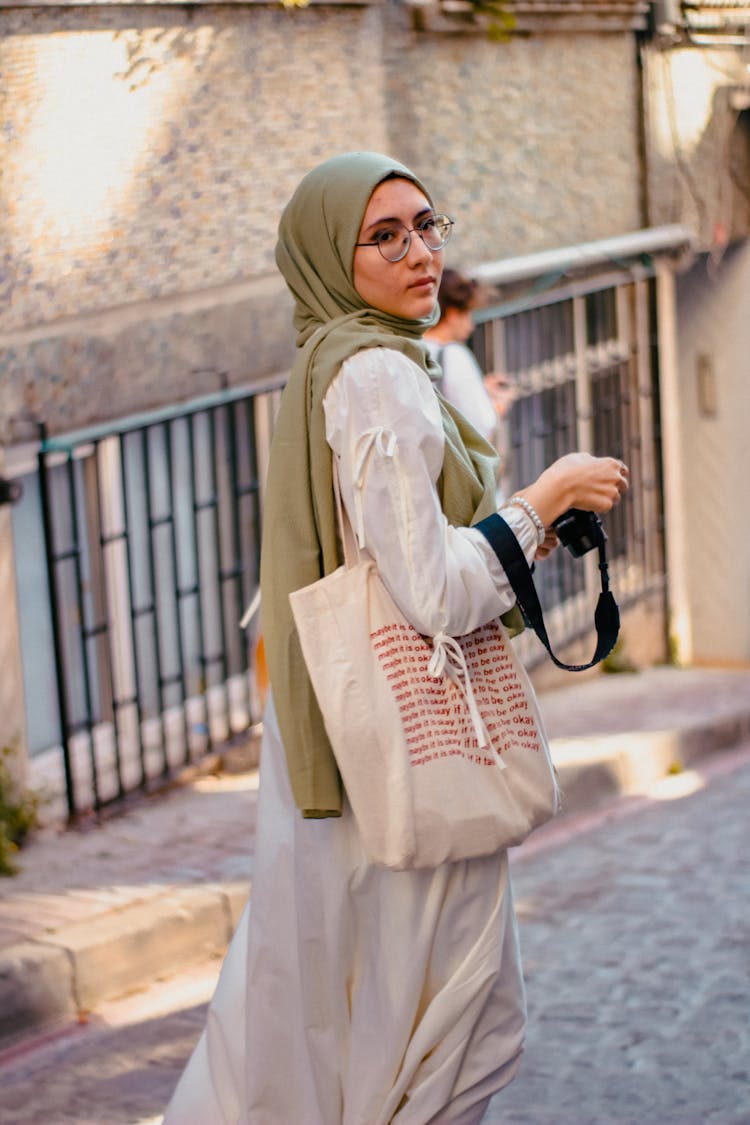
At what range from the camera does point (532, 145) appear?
9719mm

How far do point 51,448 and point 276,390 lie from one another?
1.52 meters

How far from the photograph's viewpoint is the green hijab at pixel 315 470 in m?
2.96

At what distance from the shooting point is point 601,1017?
15.8ft

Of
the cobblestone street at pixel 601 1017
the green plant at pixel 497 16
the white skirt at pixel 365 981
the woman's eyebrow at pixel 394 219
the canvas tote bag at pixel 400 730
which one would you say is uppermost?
the green plant at pixel 497 16

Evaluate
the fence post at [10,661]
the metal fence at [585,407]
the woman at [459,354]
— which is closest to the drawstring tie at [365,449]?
the fence post at [10,661]

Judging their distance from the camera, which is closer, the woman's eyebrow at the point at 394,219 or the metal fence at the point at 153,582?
the woman's eyebrow at the point at 394,219

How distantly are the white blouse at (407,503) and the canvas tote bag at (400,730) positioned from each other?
64 millimetres

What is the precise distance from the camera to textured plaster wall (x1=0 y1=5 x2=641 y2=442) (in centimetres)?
631

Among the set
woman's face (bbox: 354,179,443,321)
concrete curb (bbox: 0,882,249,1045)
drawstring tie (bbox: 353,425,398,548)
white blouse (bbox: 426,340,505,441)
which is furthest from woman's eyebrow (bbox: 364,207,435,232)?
white blouse (bbox: 426,340,505,441)

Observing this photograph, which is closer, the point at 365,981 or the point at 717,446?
the point at 365,981

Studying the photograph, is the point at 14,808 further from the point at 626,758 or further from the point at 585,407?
the point at 585,407

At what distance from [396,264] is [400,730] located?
2.55 feet

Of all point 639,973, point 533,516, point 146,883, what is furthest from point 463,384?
point 533,516

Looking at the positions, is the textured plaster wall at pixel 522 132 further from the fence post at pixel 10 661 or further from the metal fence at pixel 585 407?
the fence post at pixel 10 661
